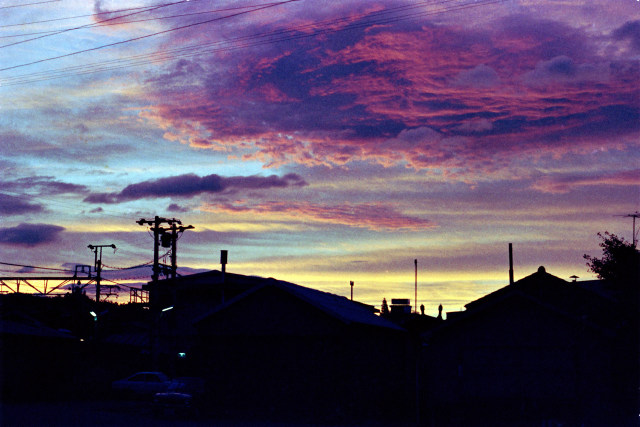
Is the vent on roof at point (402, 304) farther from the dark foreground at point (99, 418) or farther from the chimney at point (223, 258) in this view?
the dark foreground at point (99, 418)

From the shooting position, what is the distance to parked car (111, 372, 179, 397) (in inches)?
1626

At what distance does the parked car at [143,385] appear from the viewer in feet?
136

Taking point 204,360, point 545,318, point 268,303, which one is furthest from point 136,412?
point 545,318

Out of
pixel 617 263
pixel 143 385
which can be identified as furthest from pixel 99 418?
pixel 617 263

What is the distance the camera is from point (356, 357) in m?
30.7

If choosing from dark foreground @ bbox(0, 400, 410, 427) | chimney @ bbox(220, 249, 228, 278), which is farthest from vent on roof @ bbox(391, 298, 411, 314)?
dark foreground @ bbox(0, 400, 410, 427)

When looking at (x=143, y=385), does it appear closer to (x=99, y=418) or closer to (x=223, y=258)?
(x=223, y=258)

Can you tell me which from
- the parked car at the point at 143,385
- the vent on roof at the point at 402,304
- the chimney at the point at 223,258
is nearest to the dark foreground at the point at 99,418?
the parked car at the point at 143,385

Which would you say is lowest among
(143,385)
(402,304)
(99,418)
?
(99,418)

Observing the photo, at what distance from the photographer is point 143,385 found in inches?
1642

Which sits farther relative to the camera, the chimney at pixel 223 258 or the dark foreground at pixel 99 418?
the chimney at pixel 223 258

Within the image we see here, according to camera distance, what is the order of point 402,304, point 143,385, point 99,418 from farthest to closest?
1. point 402,304
2. point 143,385
3. point 99,418

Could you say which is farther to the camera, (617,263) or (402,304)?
(402,304)

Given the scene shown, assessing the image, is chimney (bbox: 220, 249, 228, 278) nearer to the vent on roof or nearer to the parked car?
the parked car
